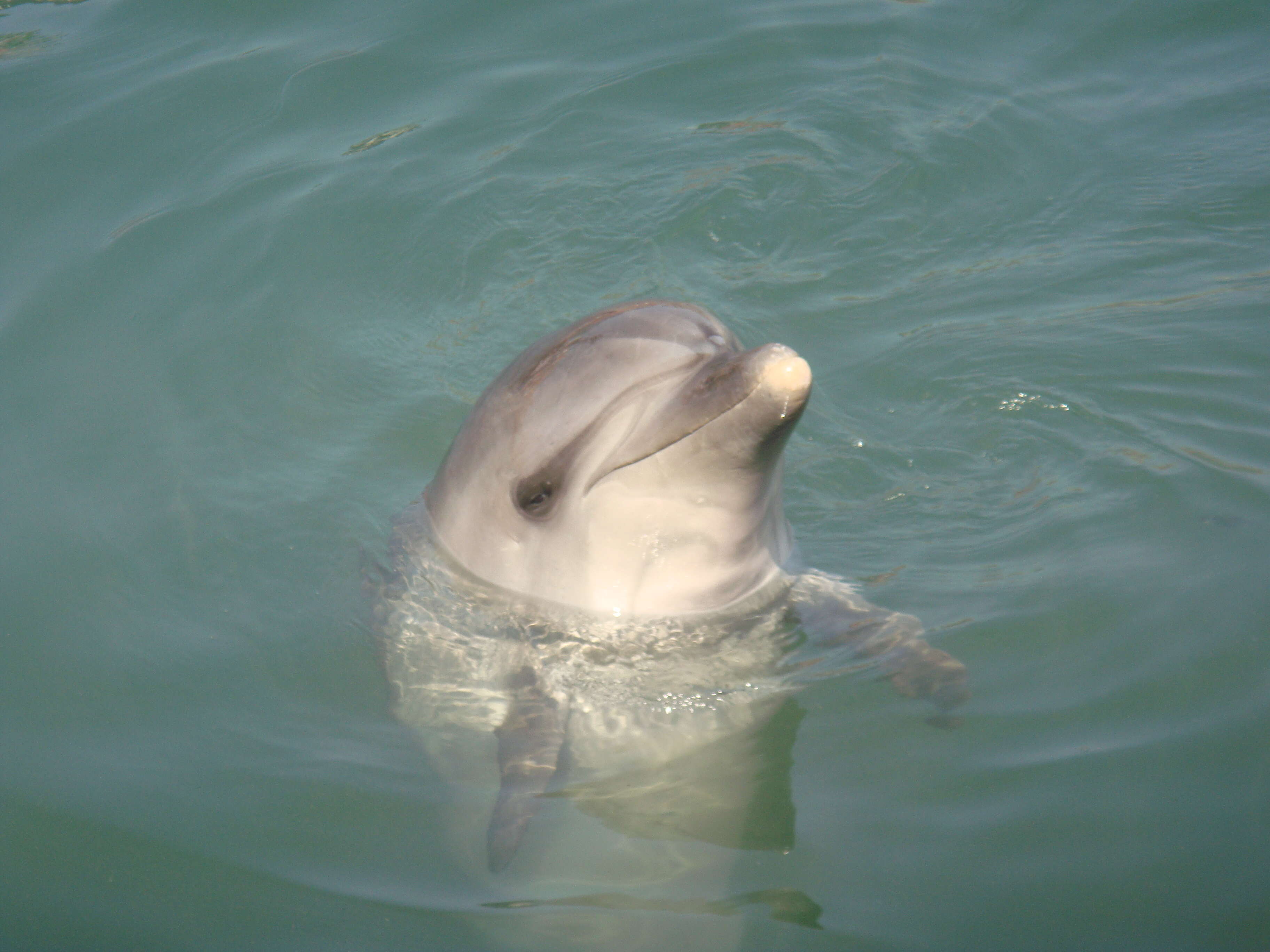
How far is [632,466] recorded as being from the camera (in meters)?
3.95

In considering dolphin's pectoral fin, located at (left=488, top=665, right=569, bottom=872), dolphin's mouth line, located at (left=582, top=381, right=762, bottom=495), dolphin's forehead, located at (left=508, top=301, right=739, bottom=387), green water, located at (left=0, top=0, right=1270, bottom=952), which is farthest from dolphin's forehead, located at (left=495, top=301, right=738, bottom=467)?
green water, located at (left=0, top=0, right=1270, bottom=952)

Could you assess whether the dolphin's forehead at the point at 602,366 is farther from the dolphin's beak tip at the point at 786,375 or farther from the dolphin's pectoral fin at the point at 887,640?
the dolphin's pectoral fin at the point at 887,640

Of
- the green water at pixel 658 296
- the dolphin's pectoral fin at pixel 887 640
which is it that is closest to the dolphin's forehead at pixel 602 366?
the dolphin's pectoral fin at pixel 887 640

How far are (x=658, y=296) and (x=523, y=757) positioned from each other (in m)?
3.73

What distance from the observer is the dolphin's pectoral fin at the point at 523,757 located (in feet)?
12.4

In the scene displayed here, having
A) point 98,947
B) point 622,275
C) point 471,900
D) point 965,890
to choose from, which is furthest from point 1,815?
point 622,275

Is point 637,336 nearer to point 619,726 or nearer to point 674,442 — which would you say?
point 674,442

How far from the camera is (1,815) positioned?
4086 mm

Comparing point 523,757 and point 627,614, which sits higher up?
point 627,614

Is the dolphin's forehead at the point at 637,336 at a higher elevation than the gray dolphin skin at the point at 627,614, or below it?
higher

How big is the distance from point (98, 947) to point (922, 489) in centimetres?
412

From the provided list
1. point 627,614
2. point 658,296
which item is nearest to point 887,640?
point 627,614

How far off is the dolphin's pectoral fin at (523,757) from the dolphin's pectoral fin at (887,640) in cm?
107

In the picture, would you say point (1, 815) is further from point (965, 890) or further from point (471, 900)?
point (965, 890)
